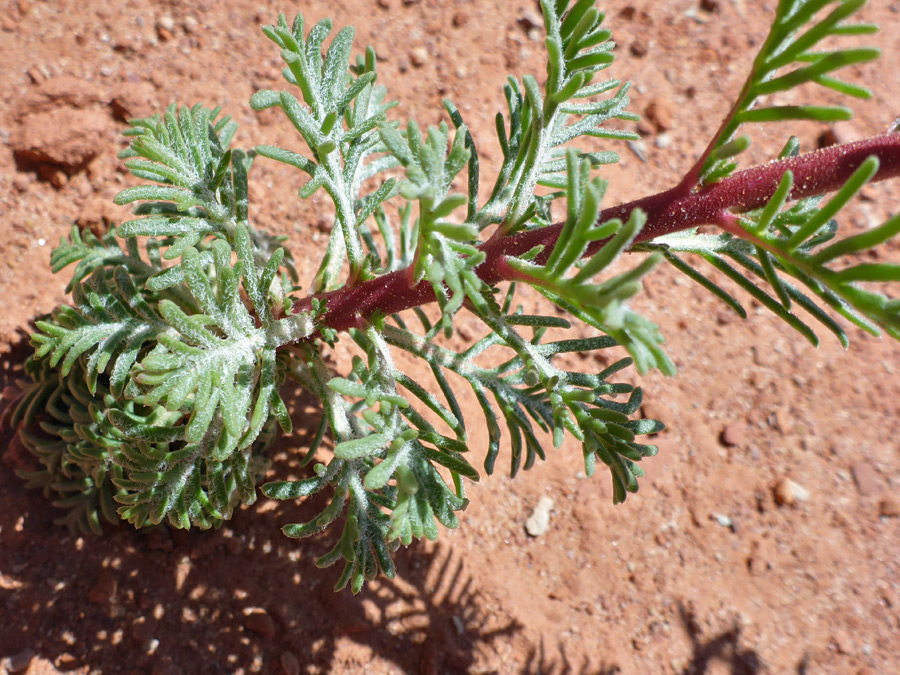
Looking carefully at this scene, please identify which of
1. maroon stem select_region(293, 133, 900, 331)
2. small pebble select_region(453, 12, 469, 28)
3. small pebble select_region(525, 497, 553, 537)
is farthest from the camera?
small pebble select_region(453, 12, 469, 28)

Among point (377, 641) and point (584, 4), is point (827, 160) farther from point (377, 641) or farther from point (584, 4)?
point (377, 641)

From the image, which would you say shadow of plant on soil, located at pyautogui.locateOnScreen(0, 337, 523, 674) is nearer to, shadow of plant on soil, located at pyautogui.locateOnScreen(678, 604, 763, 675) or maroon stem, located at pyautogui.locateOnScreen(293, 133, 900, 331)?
shadow of plant on soil, located at pyautogui.locateOnScreen(678, 604, 763, 675)

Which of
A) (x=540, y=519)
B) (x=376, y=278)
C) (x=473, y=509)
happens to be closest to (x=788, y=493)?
(x=540, y=519)

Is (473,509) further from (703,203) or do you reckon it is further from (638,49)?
(638,49)

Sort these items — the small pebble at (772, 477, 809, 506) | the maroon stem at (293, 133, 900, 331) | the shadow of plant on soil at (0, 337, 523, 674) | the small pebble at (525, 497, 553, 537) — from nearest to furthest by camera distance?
the maroon stem at (293, 133, 900, 331)
the shadow of plant on soil at (0, 337, 523, 674)
the small pebble at (525, 497, 553, 537)
the small pebble at (772, 477, 809, 506)

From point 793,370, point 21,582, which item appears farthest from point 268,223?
point 793,370

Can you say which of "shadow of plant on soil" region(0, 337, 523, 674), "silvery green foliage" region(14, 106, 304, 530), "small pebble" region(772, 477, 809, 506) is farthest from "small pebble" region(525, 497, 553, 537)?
"silvery green foliage" region(14, 106, 304, 530)
